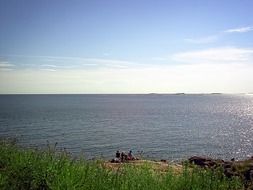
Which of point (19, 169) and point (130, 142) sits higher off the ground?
point (19, 169)

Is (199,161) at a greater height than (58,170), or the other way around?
(58,170)

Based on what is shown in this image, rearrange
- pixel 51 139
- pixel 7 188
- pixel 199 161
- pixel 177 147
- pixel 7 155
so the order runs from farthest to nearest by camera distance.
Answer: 1. pixel 51 139
2. pixel 177 147
3. pixel 199 161
4. pixel 7 155
5. pixel 7 188

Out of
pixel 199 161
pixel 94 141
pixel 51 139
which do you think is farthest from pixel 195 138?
pixel 199 161

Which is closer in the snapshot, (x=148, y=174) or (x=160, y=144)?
(x=148, y=174)

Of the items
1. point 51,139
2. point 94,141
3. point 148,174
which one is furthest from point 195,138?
point 148,174

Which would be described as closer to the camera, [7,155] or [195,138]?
[7,155]

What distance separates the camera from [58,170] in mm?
11680

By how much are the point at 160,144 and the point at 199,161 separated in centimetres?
2580

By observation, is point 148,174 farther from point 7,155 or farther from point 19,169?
point 7,155

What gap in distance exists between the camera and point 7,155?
14336mm

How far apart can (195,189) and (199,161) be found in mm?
19456

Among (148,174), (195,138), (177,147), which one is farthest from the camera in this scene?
(195,138)

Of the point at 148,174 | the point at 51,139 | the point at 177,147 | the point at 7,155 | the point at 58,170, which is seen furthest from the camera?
the point at 51,139

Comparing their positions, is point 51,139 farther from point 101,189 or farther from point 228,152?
point 101,189
